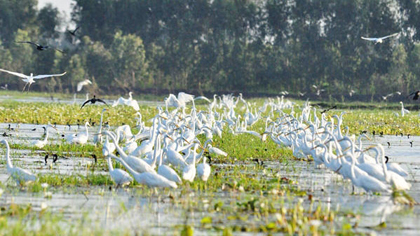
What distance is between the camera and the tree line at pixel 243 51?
66.4 m

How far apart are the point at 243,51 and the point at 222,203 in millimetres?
59212

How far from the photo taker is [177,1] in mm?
74125

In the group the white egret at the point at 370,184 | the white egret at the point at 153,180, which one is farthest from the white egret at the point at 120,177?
the white egret at the point at 370,184

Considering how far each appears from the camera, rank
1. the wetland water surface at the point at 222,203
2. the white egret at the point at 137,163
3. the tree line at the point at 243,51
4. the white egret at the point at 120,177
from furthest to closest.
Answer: the tree line at the point at 243,51
the white egret at the point at 137,163
the white egret at the point at 120,177
the wetland water surface at the point at 222,203

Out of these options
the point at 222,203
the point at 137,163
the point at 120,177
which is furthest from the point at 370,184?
the point at 120,177

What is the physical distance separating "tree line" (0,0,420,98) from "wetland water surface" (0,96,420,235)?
165 ft

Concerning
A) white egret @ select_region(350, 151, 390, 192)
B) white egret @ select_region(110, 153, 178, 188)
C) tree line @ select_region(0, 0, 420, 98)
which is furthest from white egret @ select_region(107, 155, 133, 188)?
tree line @ select_region(0, 0, 420, 98)

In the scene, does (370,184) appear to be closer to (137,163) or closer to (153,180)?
(153,180)

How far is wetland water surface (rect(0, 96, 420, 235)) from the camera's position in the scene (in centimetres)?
982

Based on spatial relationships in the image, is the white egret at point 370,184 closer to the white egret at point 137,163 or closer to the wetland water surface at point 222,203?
the wetland water surface at point 222,203

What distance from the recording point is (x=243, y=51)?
2741 inches

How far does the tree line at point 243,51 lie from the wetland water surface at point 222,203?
50.2 metres

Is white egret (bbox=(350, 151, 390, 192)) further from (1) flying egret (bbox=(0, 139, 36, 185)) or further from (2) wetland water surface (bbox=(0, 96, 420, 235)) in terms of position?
(1) flying egret (bbox=(0, 139, 36, 185))

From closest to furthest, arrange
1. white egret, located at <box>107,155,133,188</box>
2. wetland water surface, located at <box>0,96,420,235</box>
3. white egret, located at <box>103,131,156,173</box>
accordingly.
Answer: wetland water surface, located at <box>0,96,420,235</box> → white egret, located at <box>107,155,133,188</box> → white egret, located at <box>103,131,156,173</box>
